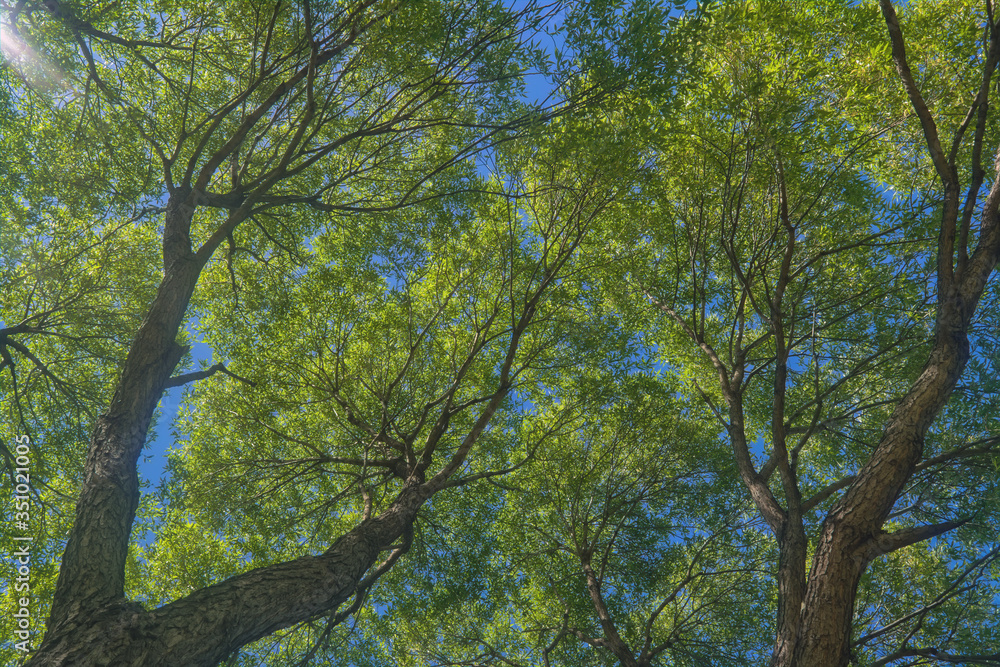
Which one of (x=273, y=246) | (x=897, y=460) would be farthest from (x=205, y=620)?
(x=273, y=246)

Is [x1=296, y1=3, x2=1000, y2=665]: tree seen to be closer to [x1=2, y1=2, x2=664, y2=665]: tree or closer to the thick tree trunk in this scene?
[x1=2, y1=2, x2=664, y2=665]: tree

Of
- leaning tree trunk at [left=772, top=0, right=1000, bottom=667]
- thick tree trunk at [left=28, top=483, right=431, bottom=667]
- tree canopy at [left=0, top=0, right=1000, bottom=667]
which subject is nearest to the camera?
thick tree trunk at [left=28, top=483, right=431, bottom=667]

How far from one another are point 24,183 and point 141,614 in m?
5.47

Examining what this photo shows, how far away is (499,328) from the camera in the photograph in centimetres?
748

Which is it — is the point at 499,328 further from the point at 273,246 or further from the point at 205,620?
the point at 205,620

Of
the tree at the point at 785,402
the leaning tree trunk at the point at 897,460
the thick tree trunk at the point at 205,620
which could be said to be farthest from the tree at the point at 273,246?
the leaning tree trunk at the point at 897,460

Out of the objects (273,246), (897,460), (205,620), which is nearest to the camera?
(205,620)

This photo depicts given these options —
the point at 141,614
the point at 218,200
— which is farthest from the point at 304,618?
the point at 218,200

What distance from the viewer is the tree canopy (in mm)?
3883

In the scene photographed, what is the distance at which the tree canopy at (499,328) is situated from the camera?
3.88 metres

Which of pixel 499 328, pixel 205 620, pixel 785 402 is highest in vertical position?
pixel 499 328

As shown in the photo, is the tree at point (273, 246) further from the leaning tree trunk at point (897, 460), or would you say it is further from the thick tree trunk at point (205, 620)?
the leaning tree trunk at point (897, 460)

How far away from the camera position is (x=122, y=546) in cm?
310

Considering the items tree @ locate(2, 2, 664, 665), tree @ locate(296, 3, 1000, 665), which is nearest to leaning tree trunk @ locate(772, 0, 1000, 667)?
tree @ locate(296, 3, 1000, 665)
